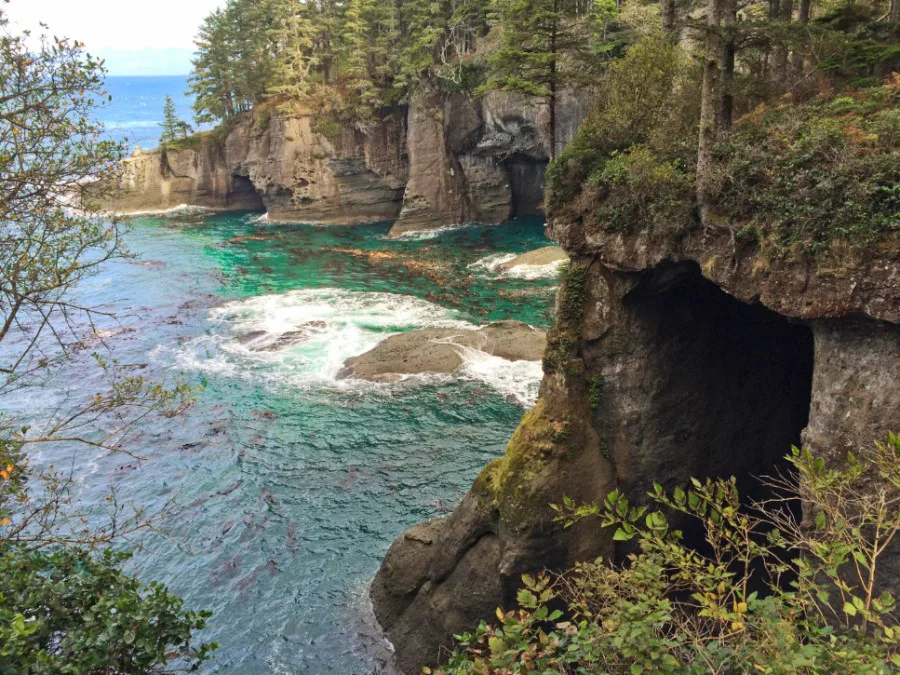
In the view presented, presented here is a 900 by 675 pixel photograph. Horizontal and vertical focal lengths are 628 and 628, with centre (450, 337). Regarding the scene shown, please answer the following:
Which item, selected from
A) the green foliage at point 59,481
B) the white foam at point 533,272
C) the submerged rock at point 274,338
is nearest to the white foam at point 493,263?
the white foam at point 533,272

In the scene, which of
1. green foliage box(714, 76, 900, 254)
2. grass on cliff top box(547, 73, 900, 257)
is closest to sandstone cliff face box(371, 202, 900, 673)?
grass on cliff top box(547, 73, 900, 257)

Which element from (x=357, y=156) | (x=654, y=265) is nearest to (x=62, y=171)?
(x=654, y=265)

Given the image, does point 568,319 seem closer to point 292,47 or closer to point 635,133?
point 635,133

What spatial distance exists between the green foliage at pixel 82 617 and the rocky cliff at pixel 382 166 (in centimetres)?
5113

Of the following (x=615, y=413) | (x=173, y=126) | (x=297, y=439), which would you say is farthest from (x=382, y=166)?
(x=615, y=413)

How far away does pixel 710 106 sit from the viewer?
43.9 feet

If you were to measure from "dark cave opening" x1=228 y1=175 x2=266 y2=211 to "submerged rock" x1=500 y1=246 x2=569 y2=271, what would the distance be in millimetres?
43539

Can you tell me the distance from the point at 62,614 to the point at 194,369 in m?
24.9

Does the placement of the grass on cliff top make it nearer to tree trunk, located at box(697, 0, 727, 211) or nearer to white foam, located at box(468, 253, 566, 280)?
tree trunk, located at box(697, 0, 727, 211)

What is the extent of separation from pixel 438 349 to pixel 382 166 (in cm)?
4190

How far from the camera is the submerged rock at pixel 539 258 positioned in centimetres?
4831

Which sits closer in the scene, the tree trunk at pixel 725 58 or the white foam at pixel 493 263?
the tree trunk at pixel 725 58

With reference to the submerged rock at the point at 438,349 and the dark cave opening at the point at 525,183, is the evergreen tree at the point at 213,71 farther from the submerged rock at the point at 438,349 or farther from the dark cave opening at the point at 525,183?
the submerged rock at the point at 438,349

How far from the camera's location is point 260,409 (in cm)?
2864
